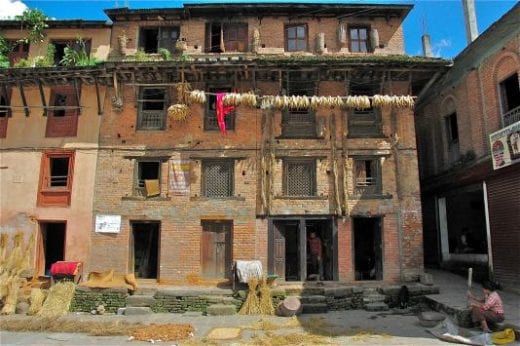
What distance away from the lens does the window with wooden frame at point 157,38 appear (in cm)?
1869

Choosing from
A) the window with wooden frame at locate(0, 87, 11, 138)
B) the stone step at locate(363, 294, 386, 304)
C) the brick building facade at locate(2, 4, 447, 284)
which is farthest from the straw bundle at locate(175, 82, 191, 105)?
the stone step at locate(363, 294, 386, 304)

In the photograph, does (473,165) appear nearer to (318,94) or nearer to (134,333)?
(318,94)

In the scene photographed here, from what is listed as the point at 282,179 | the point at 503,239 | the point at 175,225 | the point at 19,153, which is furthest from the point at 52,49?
the point at 503,239

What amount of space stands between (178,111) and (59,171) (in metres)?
6.22

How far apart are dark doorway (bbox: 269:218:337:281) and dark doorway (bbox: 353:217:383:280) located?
1.35 meters

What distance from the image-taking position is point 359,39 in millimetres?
18641

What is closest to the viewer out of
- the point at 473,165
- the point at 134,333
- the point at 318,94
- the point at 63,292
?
the point at 134,333

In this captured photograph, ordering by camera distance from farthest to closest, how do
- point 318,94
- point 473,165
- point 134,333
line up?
point 318,94 < point 473,165 < point 134,333

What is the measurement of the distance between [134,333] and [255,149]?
8.33 meters

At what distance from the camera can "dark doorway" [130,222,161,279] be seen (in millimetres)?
16844

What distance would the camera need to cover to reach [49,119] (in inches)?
696

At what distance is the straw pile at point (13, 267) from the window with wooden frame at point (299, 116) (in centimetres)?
1073

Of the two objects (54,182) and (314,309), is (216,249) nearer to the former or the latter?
(314,309)

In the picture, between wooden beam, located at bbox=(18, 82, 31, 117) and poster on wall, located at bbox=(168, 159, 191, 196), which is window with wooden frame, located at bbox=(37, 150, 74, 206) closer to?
wooden beam, located at bbox=(18, 82, 31, 117)
